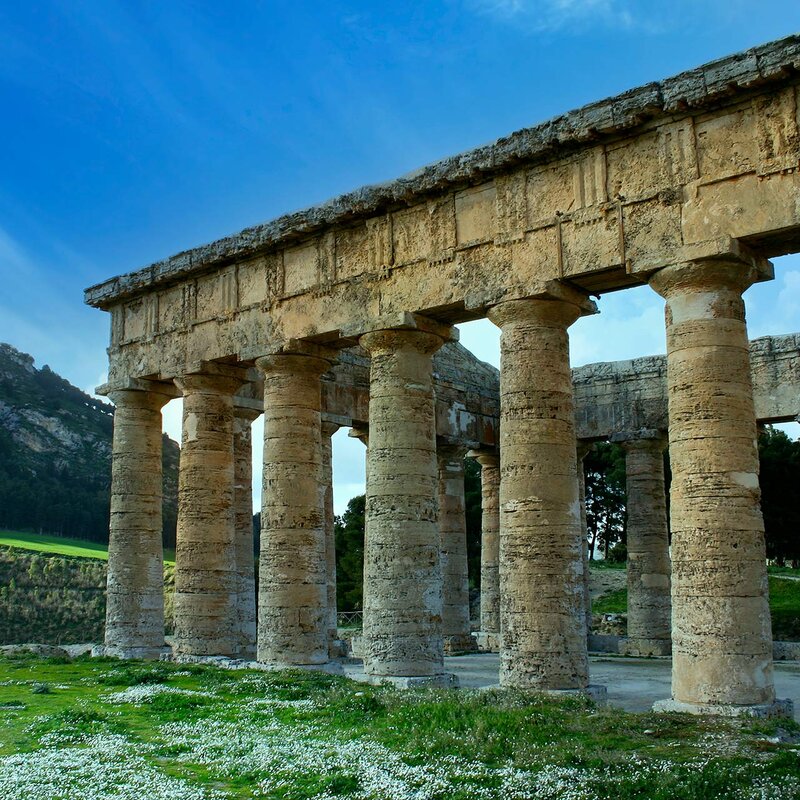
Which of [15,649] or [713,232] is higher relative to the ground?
[713,232]

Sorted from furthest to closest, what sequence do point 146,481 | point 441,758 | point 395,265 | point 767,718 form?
point 146,481 → point 395,265 → point 767,718 → point 441,758

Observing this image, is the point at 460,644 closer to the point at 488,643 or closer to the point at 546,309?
the point at 488,643

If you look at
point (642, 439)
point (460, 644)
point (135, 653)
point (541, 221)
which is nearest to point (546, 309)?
point (541, 221)

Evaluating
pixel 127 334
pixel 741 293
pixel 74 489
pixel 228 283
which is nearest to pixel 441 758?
pixel 741 293

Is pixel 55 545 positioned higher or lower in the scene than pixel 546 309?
→ lower

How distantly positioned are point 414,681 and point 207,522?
7.73 meters

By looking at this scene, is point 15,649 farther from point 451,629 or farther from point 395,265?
point 395,265

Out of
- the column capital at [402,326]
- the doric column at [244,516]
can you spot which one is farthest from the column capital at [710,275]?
the doric column at [244,516]

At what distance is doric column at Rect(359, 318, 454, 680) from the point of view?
18.0 metres

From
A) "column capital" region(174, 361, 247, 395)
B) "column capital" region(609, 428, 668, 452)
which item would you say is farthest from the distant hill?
"column capital" region(174, 361, 247, 395)

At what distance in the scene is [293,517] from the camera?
20.5 metres

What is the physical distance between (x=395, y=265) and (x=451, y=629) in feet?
46.3

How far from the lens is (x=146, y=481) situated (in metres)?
24.9

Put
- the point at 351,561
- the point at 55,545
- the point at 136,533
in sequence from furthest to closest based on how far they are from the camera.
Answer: the point at 55,545, the point at 351,561, the point at 136,533
